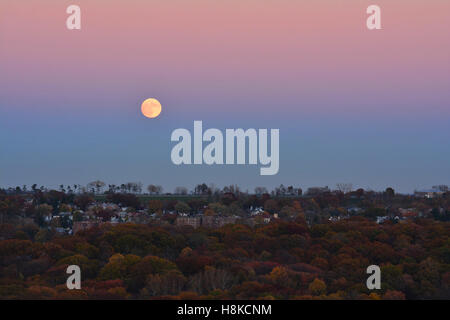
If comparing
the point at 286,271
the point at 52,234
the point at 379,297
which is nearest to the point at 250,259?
the point at 286,271

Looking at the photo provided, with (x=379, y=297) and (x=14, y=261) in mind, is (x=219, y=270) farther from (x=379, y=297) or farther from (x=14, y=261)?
(x=14, y=261)

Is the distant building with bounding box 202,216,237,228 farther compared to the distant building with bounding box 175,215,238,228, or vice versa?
the distant building with bounding box 175,215,238,228

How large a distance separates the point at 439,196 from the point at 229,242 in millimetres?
88842

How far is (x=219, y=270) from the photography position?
47.6m

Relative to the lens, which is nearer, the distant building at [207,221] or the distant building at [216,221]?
the distant building at [216,221]

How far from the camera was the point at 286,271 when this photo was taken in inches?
1933

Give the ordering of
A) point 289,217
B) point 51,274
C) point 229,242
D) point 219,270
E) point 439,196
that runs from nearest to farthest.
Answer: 1. point 219,270
2. point 51,274
3. point 229,242
4. point 289,217
5. point 439,196

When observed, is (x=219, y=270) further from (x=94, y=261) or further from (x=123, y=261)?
(x=94, y=261)

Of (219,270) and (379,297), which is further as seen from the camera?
(219,270)

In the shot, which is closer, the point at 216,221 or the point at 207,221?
the point at 216,221
